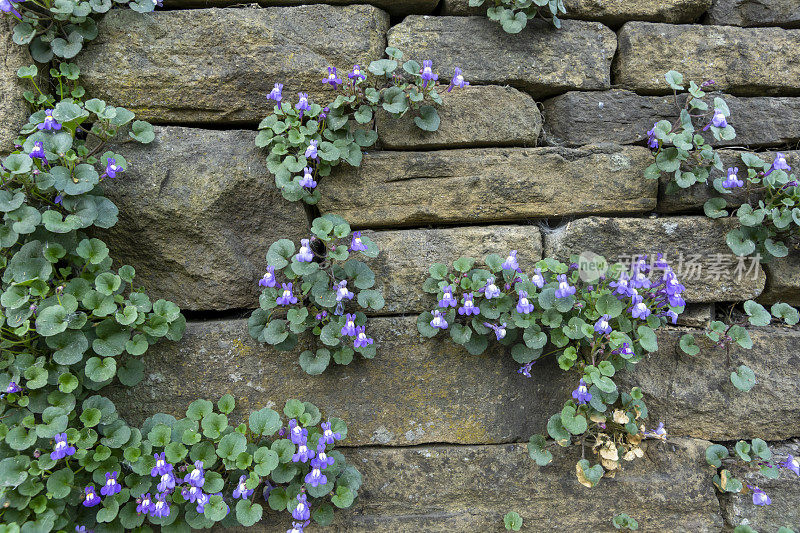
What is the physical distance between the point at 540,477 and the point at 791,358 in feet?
4.06

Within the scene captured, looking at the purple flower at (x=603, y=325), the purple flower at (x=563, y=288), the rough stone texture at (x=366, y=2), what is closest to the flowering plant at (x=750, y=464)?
the purple flower at (x=603, y=325)

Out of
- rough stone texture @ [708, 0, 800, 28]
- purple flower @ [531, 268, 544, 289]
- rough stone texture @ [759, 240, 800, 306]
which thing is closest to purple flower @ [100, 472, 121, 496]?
purple flower @ [531, 268, 544, 289]

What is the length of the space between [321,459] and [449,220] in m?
1.09

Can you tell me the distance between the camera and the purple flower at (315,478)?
5.97ft

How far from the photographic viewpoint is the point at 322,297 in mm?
1980

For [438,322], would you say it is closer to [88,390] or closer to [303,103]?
[303,103]

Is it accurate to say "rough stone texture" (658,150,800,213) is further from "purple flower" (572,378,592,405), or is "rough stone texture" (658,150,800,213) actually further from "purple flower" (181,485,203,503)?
"purple flower" (181,485,203,503)

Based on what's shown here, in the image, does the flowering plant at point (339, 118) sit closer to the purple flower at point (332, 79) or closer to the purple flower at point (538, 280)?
the purple flower at point (332, 79)

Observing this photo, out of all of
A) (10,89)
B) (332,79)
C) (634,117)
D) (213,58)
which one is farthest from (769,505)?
(10,89)

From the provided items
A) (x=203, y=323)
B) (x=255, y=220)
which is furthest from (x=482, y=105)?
(x=203, y=323)

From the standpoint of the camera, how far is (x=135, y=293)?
1.93 meters

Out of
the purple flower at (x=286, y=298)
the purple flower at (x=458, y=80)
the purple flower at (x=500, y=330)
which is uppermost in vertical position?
the purple flower at (x=458, y=80)

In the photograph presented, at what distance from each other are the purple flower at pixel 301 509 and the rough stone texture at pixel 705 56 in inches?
87.0

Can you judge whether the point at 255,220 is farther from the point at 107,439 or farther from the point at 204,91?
the point at 107,439
